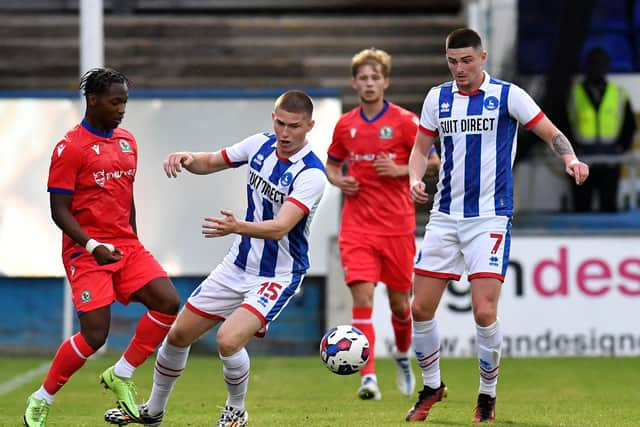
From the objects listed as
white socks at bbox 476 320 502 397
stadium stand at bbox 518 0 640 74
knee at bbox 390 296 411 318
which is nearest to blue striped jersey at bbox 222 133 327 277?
white socks at bbox 476 320 502 397

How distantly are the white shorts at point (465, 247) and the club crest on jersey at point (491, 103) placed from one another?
2.04 ft

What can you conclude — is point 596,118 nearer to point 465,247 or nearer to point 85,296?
point 465,247

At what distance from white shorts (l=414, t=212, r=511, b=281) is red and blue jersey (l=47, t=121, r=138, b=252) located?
1721mm

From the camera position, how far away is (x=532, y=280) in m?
14.0

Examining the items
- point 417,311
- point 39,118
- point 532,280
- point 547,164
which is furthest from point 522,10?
point 417,311

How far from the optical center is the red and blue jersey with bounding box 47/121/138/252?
768 cm

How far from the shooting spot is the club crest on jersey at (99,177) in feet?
25.5

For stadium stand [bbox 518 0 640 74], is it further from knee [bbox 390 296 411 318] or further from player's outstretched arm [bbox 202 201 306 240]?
player's outstretched arm [bbox 202 201 306 240]

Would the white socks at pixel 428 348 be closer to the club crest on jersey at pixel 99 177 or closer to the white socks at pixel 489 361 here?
the white socks at pixel 489 361

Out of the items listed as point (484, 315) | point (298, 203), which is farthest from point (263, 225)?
point (484, 315)

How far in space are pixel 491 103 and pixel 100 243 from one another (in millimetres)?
2328

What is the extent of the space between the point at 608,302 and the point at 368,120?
462 centimetres

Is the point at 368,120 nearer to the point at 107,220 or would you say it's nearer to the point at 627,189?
the point at 107,220

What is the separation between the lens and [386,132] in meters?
10.3
